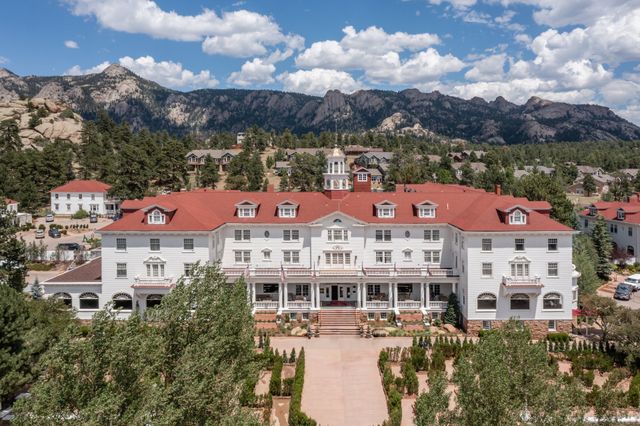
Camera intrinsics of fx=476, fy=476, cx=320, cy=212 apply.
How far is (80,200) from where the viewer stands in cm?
9488

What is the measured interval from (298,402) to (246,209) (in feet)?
81.4

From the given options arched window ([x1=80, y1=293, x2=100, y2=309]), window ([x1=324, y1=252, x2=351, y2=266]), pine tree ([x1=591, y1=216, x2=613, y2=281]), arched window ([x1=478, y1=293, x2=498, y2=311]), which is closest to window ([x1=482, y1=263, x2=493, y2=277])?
arched window ([x1=478, y1=293, x2=498, y2=311])

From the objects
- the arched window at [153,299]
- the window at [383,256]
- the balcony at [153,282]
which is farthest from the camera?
the window at [383,256]

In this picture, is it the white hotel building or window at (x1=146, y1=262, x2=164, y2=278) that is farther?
window at (x1=146, y1=262, x2=164, y2=278)

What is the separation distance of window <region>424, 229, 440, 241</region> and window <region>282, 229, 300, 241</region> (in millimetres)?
12964

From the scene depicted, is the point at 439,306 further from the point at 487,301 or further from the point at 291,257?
the point at 291,257

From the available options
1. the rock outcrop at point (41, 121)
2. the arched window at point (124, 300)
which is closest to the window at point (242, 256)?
the arched window at point (124, 300)

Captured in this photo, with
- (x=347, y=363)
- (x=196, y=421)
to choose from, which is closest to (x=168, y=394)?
A: (x=196, y=421)

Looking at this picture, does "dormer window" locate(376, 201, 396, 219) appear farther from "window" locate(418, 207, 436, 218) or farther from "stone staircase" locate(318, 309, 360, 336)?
"stone staircase" locate(318, 309, 360, 336)

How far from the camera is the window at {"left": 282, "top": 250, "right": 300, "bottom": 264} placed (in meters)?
48.3

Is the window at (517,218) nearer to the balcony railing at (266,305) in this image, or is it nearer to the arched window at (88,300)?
the balcony railing at (266,305)

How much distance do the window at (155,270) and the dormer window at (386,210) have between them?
2168 cm

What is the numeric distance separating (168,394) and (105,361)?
261 centimetres

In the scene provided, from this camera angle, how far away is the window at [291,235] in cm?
4825
